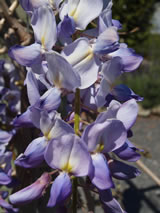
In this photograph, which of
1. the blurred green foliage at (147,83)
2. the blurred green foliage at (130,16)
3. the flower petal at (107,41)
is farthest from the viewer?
the blurred green foliage at (147,83)

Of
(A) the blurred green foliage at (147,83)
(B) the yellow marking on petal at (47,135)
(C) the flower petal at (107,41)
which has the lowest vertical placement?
(A) the blurred green foliage at (147,83)

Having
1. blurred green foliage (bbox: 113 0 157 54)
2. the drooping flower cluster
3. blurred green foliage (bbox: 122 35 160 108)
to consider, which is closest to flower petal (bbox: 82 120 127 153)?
the drooping flower cluster

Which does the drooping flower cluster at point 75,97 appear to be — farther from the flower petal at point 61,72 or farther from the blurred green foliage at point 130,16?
the blurred green foliage at point 130,16

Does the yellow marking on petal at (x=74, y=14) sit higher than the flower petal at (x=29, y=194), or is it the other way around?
the yellow marking on petal at (x=74, y=14)

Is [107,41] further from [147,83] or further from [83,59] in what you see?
[147,83]

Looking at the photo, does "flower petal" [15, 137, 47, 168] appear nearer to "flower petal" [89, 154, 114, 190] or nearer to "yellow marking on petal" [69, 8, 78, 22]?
"flower petal" [89, 154, 114, 190]

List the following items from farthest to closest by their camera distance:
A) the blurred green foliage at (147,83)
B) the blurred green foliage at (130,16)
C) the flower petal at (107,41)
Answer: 1. the blurred green foliage at (147,83)
2. the blurred green foliage at (130,16)
3. the flower petal at (107,41)

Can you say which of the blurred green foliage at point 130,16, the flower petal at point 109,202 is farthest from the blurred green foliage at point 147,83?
the flower petal at point 109,202

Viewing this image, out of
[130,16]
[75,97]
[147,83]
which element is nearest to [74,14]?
[75,97]
